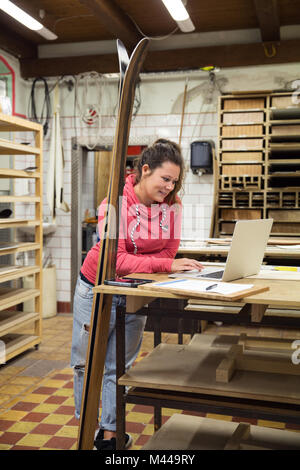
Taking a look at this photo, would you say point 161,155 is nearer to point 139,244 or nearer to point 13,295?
point 139,244

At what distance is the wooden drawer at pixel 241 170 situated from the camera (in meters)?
5.64

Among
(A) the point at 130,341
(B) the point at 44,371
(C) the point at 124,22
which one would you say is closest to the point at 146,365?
(A) the point at 130,341

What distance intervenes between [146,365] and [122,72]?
1.35 meters

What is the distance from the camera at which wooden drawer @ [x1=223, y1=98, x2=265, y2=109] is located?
567cm

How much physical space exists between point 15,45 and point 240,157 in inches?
127

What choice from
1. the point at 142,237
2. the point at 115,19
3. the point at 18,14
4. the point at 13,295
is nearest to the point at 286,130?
the point at 115,19

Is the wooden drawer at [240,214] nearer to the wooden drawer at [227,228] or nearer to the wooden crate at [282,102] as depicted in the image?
the wooden drawer at [227,228]

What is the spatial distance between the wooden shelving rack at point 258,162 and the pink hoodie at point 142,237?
3102mm

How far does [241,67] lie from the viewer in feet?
19.8

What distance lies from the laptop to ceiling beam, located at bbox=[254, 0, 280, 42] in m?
3.50

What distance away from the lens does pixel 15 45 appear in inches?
245

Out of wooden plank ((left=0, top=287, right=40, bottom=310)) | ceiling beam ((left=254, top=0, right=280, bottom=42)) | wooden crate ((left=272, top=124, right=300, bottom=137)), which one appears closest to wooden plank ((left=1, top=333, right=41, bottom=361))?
wooden plank ((left=0, top=287, right=40, bottom=310))

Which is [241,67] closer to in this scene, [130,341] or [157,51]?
[157,51]

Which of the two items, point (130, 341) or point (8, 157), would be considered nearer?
point (130, 341)
